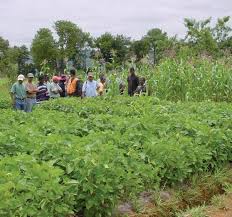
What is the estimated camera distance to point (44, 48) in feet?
153

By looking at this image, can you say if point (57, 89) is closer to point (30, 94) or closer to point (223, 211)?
point (30, 94)

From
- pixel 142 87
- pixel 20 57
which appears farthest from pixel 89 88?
pixel 20 57

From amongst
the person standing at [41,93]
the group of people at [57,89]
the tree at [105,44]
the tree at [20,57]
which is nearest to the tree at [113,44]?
the tree at [105,44]

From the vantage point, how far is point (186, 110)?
9.38 metres

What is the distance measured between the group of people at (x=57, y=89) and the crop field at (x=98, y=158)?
17.3 ft

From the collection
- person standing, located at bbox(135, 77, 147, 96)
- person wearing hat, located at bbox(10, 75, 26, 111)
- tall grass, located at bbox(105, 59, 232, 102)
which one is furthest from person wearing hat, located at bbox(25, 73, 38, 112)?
tall grass, located at bbox(105, 59, 232, 102)

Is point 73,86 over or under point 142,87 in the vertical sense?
over

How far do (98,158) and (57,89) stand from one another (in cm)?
1164

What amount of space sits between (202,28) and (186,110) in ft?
98.2

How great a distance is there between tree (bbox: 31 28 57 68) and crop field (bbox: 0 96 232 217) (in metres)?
38.9

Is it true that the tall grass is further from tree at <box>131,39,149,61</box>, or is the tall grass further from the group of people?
tree at <box>131,39,149,61</box>

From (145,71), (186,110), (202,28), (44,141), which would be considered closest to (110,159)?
(44,141)

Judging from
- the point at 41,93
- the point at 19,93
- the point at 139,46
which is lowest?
the point at 41,93

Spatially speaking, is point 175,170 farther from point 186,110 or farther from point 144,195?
point 186,110
